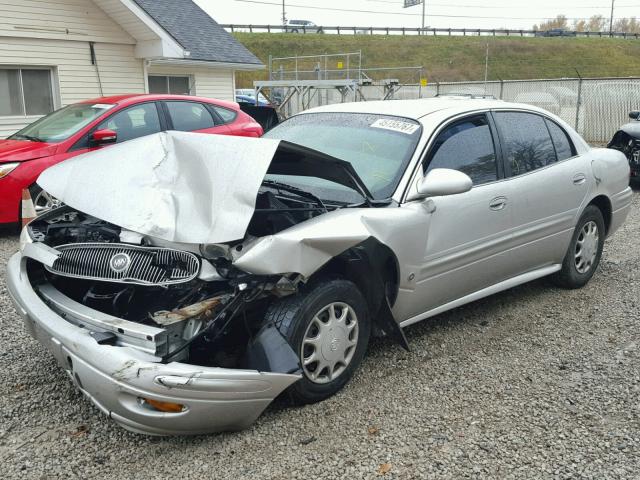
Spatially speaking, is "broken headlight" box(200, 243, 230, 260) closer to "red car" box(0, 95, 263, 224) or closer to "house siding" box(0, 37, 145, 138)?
"red car" box(0, 95, 263, 224)

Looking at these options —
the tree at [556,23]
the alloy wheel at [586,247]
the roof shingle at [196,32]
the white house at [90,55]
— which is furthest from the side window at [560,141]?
the tree at [556,23]

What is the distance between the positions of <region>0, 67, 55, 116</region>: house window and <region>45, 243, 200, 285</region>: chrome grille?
1016 cm

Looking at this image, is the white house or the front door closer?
the front door

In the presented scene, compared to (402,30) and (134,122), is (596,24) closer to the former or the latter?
(402,30)

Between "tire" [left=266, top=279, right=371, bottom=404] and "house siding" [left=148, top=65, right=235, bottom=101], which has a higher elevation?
"house siding" [left=148, top=65, right=235, bottom=101]

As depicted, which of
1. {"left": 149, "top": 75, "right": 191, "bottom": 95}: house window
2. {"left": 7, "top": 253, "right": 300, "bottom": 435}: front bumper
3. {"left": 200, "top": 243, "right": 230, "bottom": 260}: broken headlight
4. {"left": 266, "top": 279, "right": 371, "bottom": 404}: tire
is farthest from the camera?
{"left": 149, "top": 75, "right": 191, "bottom": 95}: house window

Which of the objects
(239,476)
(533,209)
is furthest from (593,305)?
(239,476)

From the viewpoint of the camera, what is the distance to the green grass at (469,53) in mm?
49000

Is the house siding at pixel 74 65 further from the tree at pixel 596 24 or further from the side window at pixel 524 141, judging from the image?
the tree at pixel 596 24

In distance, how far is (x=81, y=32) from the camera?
1235 centimetres

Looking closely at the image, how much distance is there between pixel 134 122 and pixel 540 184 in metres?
5.35

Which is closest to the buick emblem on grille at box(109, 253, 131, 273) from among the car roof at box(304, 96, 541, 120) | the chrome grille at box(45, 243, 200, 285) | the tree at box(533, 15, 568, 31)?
the chrome grille at box(45, 243, 200, 285)

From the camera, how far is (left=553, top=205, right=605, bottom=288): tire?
5.02 m

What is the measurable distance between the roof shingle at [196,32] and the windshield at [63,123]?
591 centimetres
